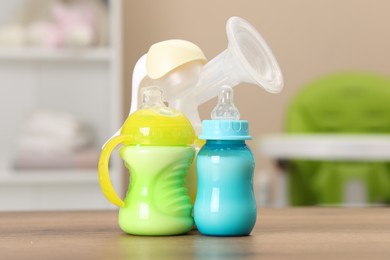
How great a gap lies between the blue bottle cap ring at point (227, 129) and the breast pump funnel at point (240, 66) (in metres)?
0.06

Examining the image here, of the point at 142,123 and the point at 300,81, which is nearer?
the point at 142,123

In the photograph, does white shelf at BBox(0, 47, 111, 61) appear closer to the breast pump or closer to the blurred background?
the blurred background

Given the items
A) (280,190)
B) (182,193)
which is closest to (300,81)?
(280,190)

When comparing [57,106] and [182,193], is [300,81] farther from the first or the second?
[182,193]

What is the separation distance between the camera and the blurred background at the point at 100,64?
2807 millimetres

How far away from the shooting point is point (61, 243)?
915 mm


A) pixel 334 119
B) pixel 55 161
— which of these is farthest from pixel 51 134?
pixel 334 119

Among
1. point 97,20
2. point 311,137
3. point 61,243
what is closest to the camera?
point 61,243

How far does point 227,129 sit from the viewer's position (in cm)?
93

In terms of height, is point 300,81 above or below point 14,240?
above

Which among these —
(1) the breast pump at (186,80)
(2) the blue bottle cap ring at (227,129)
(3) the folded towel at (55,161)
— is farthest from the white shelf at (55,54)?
(2) the blue bottle cap ring at (227,129)

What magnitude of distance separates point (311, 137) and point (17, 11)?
126 centimetres

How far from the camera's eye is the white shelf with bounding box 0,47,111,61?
9.24 ft

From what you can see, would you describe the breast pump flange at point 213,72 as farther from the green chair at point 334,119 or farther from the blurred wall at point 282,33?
the blurred wall at point 282,33
